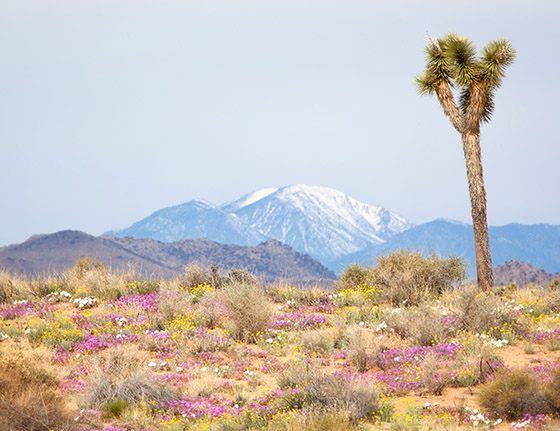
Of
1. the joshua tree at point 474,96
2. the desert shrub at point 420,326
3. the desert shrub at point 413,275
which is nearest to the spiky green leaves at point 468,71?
the joshua tree at point 474,96

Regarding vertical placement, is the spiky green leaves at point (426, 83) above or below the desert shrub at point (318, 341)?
above

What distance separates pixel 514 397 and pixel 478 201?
1354 centimetres

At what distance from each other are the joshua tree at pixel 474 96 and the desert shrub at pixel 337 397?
42.2 ft

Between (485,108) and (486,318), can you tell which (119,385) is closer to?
(486,318)

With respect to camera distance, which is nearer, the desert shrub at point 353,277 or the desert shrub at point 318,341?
the desert shrub at point 318,341

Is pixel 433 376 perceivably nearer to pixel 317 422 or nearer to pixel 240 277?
pixel 317 422

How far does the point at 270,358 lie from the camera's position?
1310cm

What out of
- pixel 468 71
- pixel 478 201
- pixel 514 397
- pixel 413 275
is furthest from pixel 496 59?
pixel 514 397

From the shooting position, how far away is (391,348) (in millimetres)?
13141

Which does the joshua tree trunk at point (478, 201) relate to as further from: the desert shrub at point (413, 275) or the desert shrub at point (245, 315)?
the desert shrub at point (245, 315)

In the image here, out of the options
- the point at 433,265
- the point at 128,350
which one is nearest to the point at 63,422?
the point at 128,350

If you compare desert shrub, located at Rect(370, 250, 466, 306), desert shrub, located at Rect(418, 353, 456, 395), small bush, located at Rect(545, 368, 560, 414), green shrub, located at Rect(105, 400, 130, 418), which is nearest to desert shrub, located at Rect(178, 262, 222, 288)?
desert shrub, located at Rect(370, 250, 466, 306)

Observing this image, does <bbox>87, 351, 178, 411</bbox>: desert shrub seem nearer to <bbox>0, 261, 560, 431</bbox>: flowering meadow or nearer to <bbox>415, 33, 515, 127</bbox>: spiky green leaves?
<bbox>0, 261, 560, 431</bbox>: flowering meadow

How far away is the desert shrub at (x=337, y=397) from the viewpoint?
9.12 metres
